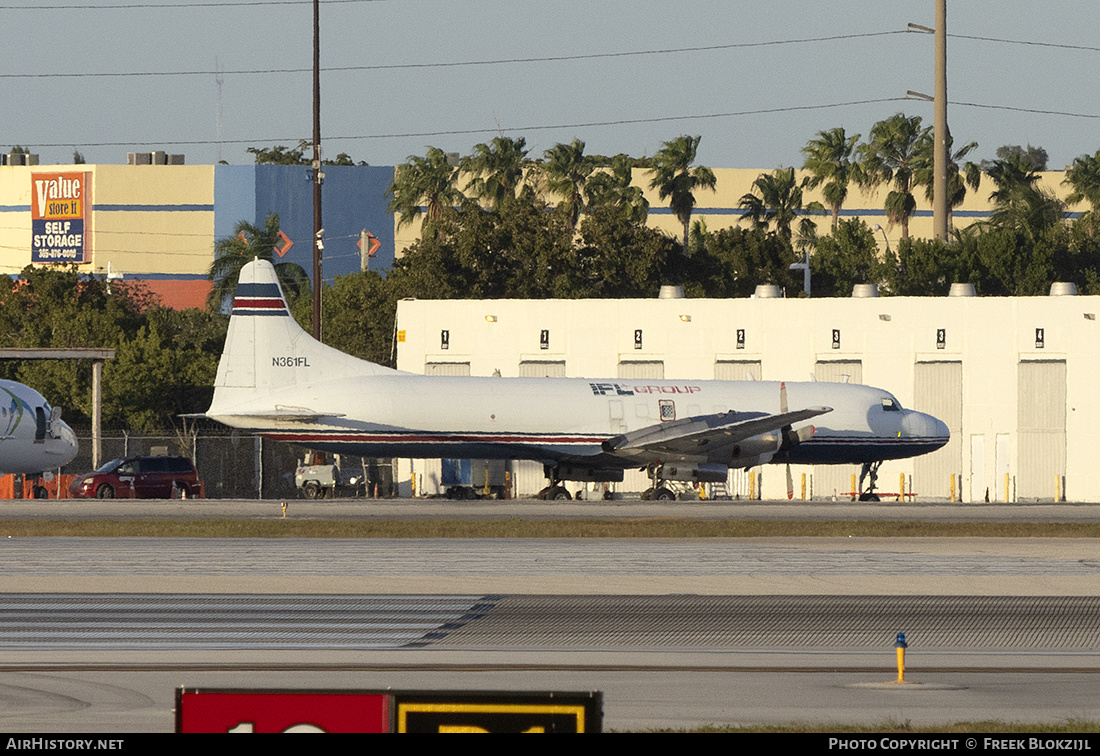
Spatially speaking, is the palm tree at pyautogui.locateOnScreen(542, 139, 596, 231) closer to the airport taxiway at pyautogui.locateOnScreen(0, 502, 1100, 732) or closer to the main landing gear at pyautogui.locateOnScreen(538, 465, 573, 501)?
the main landing gear at pyautogui.locateOnScreen(538, 465, 573, 501)

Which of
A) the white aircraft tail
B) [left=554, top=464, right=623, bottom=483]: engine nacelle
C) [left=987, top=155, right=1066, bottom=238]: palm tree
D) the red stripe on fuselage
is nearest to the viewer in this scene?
the white aircraft tail

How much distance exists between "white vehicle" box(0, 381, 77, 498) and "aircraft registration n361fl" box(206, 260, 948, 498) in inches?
234

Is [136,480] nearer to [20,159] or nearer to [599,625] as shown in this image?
[599,625]

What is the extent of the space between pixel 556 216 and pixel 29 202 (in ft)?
242

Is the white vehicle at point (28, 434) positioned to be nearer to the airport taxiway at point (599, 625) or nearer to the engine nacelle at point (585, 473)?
the airport taxiway at point (599, 625)

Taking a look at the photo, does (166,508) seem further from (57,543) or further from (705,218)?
(705,218)

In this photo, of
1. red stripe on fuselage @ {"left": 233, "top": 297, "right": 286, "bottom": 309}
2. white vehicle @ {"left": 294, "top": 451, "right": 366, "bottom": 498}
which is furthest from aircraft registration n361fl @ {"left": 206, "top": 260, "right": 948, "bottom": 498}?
white vehicle @ {"left": 294, "top": 451, "right": 366, "bottom": 498}

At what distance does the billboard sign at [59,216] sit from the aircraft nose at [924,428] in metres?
102

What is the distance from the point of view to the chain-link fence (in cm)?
6300

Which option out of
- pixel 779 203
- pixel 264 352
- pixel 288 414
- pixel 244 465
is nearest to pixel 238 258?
pixel 244 465

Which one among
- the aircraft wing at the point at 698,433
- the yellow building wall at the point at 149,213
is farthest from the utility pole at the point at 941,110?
the yellow building wall at the point at 149,213

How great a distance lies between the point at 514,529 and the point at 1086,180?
281 ft

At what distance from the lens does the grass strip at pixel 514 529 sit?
35.9m

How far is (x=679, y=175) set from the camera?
112562 millimetres
